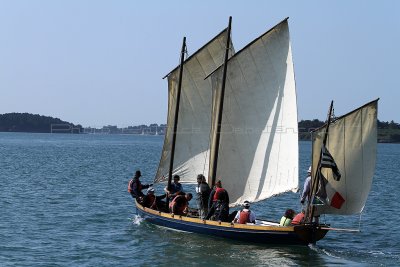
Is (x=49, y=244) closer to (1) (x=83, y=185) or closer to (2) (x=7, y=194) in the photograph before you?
(2) (x=7, y=194)

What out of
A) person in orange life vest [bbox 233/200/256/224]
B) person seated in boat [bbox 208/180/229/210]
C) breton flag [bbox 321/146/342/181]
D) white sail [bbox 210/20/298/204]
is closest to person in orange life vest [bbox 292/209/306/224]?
person in orange life vest [bbox 233/200/256/224]

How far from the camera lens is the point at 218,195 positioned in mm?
36562

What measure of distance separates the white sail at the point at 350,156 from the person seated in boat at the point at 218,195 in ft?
14.5

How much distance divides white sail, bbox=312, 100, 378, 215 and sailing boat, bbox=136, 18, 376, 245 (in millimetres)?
3175

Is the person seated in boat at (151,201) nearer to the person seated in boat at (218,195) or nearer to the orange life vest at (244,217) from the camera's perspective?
the person seated in boat at (218,195)

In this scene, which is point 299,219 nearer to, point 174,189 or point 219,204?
point 219,204

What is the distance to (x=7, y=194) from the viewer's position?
5950 centimetres

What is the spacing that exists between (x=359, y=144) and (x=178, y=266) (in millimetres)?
8701

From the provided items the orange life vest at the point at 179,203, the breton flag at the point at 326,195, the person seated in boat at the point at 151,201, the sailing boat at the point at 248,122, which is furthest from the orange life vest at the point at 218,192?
the person seated in boat at the point at 151,201

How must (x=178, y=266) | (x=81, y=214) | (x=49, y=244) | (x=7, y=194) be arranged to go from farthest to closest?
(x=7, y=194) < (x=81, y=214) < (x=49, y=244) < (x=178, y=266)

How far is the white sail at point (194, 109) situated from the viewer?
136ft

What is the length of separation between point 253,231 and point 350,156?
545 cm

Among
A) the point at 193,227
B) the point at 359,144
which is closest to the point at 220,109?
the point at 193,227

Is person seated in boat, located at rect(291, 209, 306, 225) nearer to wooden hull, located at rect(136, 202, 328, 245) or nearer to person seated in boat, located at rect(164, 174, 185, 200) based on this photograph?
wooden hull, located at rect(136, 202, 328, 245)
